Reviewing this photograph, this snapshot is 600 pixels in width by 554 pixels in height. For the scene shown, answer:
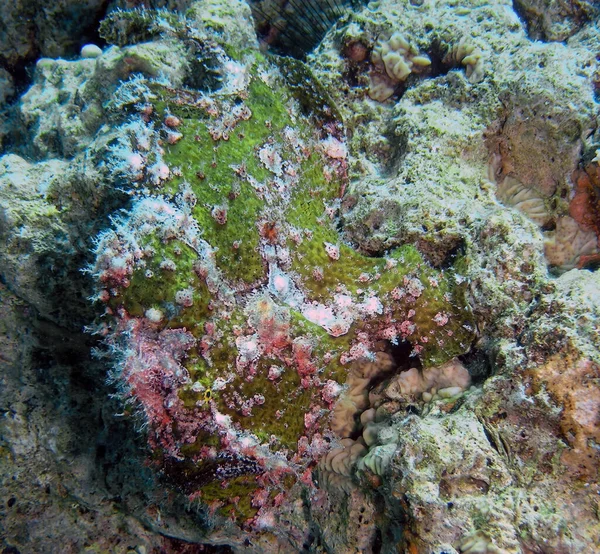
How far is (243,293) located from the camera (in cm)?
214

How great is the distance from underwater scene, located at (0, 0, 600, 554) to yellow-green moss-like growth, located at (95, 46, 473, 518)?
0.5 inches

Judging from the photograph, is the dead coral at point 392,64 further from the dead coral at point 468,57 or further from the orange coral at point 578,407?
the orange coral at point 578,407

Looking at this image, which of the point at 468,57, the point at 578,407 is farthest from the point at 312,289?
the point at 468,57

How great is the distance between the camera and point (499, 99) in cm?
265

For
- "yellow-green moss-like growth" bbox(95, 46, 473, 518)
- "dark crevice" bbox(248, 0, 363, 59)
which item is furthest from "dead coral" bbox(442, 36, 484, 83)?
"yellow-green moss-like growth" bbox(95, 46, 473, 518)

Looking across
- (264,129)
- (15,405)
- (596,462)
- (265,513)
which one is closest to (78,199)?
(264,129)

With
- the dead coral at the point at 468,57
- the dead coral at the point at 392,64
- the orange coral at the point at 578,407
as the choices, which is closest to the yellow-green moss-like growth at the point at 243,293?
the orange coral at the point at 578,407

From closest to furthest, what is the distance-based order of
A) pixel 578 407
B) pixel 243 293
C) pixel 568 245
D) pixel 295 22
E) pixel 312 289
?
pixel 578 407, pixel 243 293, pixel 312 289, pixel 568 245, pixel 295 22

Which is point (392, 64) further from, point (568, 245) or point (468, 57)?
point (568, 245)

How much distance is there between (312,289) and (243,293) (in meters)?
0.40

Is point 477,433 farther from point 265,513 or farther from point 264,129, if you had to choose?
point 264,129

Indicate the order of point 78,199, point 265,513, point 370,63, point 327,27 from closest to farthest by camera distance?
point 265,513 < point 78,199 < point 370,63 < point 327,27

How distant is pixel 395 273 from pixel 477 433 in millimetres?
929

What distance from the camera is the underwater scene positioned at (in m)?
1.88
